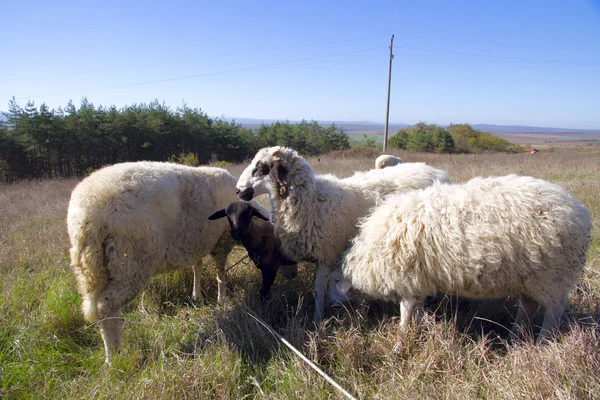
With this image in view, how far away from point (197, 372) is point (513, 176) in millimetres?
3321

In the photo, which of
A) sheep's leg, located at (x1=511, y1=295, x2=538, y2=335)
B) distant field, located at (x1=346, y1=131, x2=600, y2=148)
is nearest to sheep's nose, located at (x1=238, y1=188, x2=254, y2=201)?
sheep's leg, located at (x1=511, y1=295, x2=538, y2=335)

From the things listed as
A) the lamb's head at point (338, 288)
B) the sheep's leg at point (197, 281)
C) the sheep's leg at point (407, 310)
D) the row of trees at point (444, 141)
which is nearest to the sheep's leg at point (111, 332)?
the sheep's leg at point (197, 281)

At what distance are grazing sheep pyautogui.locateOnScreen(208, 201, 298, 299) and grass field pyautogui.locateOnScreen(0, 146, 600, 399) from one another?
209 millimetres

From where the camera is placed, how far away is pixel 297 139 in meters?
31.0

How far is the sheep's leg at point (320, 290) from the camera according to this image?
3.76m

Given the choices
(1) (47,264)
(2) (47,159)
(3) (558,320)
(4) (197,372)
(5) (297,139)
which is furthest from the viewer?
(5) (297,139)

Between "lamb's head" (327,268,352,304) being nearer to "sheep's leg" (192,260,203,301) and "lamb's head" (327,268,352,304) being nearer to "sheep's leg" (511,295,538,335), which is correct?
"sheep's leg" (511,295,538,335)

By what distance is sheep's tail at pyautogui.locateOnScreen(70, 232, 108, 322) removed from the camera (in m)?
3.08

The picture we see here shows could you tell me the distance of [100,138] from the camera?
21.3 metres

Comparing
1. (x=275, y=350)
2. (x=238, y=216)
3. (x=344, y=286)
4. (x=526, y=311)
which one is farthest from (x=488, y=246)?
(x=238, y=216)

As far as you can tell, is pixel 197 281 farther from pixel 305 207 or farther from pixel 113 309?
pixel 305 207

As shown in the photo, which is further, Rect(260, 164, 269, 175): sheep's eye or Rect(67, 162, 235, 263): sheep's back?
Rect(260, 164, 269, 175): sheep's eye

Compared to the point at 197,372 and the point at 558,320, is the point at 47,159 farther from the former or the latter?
the point at 558,320

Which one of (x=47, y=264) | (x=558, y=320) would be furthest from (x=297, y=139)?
(x=558, y=320)
